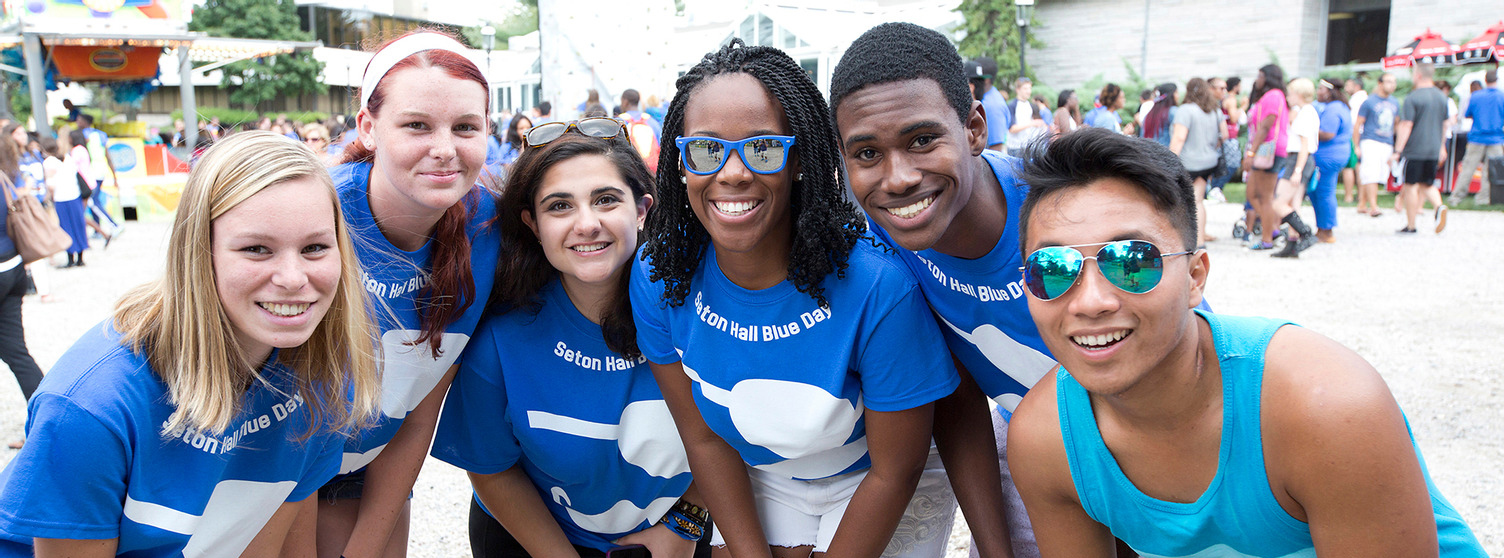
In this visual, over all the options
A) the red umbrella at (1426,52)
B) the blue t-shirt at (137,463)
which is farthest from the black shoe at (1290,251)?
the red umbrella at (1426,52)

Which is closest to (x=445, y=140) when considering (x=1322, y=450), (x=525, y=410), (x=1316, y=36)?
(x=525, y=410)

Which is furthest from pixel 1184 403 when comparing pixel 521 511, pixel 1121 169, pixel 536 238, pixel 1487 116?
pixel 1487 116

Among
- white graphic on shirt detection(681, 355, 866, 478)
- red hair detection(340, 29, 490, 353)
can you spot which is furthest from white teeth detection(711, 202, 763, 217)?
red hair detection(340, 29, 490, 353)

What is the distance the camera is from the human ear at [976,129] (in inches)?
96.2

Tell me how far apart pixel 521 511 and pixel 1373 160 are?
49.4 feet

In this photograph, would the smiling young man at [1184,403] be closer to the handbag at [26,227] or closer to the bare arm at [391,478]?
the bare arm at [391,478]

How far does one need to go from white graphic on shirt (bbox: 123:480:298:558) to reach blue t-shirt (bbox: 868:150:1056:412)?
1778 millimetres

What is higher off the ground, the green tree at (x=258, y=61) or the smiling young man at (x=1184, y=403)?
the green tree at (x=258, y=61)

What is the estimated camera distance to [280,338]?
2.17 meters

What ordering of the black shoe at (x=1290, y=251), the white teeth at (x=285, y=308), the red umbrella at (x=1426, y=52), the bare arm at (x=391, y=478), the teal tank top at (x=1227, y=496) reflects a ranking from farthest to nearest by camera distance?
the red umbrella at (x=1426, y=52), the black shoe at (x=1290, y=251), the bare arm at (x=391, y=478), the white teeth at (x=285, y=308), the teal tank top at (x=1227, y=496)

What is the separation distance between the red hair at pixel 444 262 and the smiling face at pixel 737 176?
0.84m

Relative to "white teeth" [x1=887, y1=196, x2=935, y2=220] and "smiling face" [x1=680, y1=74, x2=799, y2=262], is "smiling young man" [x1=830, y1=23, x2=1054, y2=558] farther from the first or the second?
"smiling face" [x1=680, y1=74, x2=799, y2=262]

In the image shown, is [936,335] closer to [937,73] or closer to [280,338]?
[937,73]

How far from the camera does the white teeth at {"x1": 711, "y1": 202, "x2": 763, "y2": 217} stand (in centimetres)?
229
